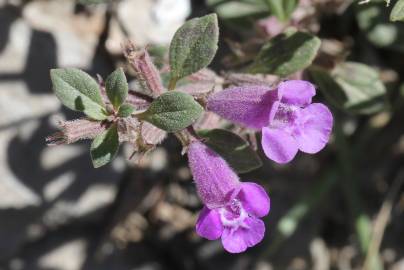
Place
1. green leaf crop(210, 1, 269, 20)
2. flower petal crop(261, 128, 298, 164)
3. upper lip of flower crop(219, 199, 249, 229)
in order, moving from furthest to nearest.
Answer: green leaf crop(210, 1, 269, 20) < upper lip of flower crop(219, 199, 249, 229) < flower petal crop(261, 128, 298, 164)

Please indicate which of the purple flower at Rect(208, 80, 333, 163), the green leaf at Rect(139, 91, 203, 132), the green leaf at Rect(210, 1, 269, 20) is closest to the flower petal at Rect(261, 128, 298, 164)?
the purple flower at Rect(208, 80, 333, 163)

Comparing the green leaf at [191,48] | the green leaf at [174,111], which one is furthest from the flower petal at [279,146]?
the green leaf at [191,48]

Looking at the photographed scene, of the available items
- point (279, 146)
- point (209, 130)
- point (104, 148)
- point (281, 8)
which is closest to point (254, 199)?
point (279, 146)

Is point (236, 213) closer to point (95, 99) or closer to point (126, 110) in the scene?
point (126, 110)

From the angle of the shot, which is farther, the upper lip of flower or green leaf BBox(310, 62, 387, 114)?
green leaf BBox(310, 62, 387, 114)

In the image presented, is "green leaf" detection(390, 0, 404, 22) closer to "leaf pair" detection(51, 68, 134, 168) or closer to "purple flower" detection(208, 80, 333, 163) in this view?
"purple flower" detection(208, 80, 333, 163)

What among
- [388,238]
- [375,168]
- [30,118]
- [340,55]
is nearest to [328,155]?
[375,168]

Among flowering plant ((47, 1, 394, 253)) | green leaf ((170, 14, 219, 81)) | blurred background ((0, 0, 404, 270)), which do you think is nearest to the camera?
flowering plant ((47, 1, 394, 253))
